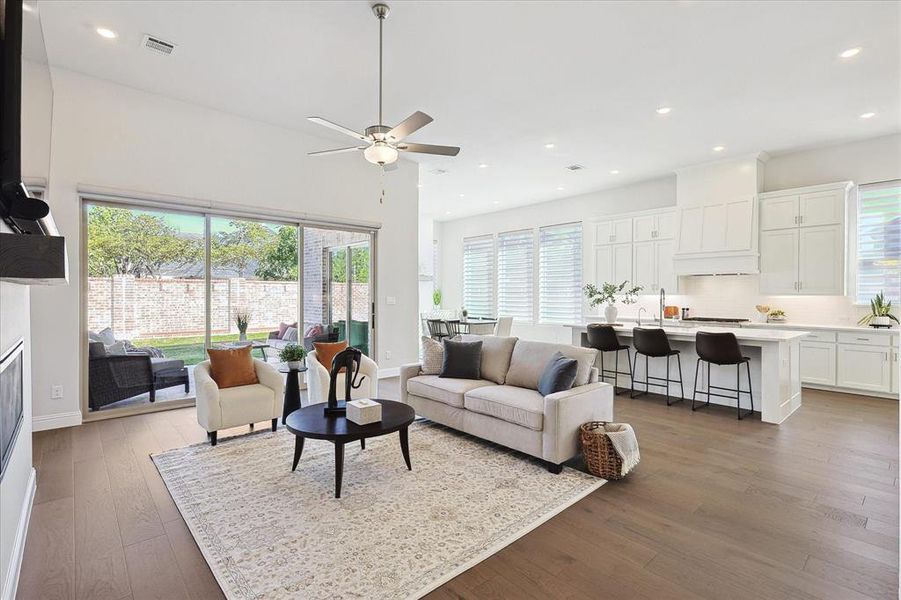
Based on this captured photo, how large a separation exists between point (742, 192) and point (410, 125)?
18.6 feet

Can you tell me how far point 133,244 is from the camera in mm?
4758

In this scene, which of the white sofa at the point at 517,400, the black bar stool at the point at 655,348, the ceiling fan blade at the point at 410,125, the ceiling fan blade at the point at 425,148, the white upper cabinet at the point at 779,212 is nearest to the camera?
the ceiling fan blade at the point at 410,125

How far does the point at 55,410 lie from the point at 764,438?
6546mm

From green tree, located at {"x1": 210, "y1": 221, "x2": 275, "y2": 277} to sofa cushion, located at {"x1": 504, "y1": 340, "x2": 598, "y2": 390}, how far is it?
3.46m

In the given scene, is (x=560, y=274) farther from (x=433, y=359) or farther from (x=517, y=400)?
(x=517, y=400)

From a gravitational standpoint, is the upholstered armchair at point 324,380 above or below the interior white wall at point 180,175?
below

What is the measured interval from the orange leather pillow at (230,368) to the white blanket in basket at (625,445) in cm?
318

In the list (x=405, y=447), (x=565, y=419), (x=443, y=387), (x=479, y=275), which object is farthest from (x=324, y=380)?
(x=479, y=275)

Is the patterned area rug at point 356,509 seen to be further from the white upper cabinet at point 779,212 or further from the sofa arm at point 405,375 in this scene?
the white upper cabinet at point 779,212

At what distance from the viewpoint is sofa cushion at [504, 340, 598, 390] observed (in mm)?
3693

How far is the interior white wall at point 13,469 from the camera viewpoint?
178 centimetres

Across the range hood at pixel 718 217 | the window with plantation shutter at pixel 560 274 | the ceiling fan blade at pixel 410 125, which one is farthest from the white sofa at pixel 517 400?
the window with plantation shutter at pixel 560 274

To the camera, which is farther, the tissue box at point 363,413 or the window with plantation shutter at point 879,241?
the window with plantation shutter at point 879,241

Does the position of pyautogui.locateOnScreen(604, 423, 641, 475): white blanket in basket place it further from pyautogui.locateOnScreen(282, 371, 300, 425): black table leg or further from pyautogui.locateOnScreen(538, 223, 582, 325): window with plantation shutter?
pyautogui.locateOnScreen(538, 223, 582, 325): window with plantation shutter
